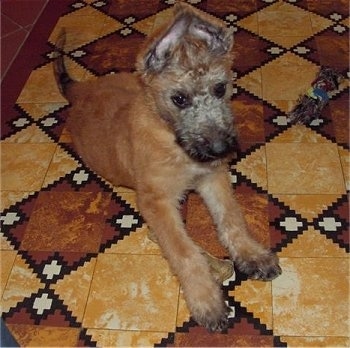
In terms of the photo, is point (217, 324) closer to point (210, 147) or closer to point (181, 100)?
point (210, 147)

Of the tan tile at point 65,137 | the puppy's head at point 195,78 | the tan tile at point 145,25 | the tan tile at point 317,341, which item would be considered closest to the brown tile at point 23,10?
the tan tile at point 145,25

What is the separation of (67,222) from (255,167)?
4.04 feet

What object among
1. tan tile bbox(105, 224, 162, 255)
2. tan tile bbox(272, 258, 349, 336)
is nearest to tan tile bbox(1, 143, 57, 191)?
tan tile bbox(105, 224, 162, 255)

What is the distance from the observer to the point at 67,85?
11.9 feet

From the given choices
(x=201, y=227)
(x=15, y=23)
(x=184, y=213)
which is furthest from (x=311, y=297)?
(x=15, y=23)

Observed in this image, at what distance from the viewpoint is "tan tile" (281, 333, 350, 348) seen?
2406mm

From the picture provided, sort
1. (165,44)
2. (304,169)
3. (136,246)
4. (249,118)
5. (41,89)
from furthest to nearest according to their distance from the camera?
1. (41,89)
2. (249,118)
3. (304,169)
4. (136,246)
5. (165,44)

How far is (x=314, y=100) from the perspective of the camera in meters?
3.59

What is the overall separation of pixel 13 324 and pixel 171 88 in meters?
1.44

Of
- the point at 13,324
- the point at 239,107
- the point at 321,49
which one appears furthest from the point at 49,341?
the point at 321,49

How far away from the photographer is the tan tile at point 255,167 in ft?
10.7

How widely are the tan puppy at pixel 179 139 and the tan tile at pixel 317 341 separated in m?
0.32

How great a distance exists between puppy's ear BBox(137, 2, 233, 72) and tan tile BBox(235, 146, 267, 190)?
100 cm

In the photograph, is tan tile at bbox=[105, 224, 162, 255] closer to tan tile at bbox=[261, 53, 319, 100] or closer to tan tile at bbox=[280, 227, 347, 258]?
tan tile at bbox=[280, 227, 347, 258]
